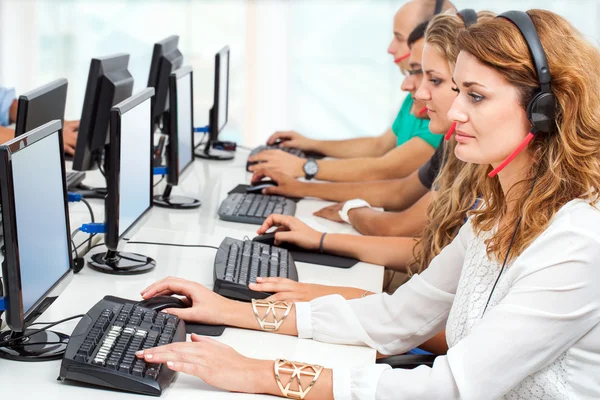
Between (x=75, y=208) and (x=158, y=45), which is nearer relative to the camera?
(x=75, y=208)

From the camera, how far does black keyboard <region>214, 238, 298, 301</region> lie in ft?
5.39

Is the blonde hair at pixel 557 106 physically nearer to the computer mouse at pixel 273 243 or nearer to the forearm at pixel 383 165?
the computer mouse at pixel 273 243

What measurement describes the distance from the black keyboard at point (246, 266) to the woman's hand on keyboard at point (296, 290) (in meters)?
0.02

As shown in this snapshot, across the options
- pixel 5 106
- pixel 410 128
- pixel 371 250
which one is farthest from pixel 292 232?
pixel 5 106

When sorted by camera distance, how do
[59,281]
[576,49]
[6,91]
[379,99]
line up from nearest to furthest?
[576,49]
[59,281]
[6,91]
[379,99]

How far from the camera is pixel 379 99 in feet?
18.4

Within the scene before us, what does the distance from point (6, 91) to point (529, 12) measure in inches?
96.7

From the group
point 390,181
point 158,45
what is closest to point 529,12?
point 390,181

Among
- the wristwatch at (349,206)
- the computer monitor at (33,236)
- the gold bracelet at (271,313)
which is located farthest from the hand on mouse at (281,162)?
A: the computer monitor at (33,236)

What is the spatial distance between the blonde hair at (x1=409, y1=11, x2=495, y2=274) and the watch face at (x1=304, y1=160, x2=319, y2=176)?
836mm

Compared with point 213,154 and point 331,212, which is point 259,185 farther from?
point 213,154

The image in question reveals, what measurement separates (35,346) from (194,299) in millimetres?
310

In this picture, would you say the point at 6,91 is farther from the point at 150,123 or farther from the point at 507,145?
the point at 507,145

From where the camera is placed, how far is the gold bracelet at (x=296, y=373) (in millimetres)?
1254
